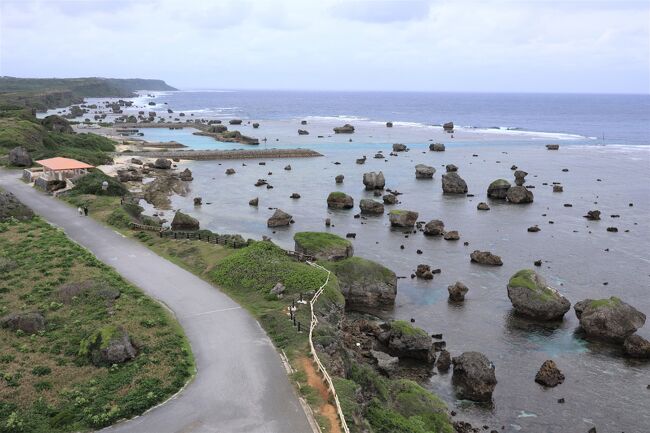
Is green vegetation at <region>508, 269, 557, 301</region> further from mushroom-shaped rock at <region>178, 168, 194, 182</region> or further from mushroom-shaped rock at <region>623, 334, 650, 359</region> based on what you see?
mushroom-shaped rock at <region>178, 168, 194, 182</region>

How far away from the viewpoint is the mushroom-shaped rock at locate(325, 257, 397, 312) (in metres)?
53.4

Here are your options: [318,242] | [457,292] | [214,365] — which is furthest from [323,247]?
[214,365]

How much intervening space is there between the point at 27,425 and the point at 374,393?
707 inches

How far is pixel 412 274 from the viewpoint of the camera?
6172cm

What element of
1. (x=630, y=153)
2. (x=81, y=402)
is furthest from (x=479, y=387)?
(x=630, y=153)

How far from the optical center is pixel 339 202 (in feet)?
306

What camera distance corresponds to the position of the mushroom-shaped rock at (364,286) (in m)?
53.4

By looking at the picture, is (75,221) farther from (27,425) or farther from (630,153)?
(630,153)

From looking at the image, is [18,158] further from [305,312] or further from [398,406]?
[398,406]

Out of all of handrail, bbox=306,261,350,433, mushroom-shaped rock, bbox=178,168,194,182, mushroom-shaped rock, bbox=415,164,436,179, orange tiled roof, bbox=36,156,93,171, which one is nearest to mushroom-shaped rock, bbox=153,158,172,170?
mushroom-shaped rock, bbox=178,168,194,182

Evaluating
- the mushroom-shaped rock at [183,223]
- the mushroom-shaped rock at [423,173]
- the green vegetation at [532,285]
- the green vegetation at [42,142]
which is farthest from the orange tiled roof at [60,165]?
the mushroom-shaped rock at [423,173]

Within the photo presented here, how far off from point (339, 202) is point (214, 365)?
63778mm

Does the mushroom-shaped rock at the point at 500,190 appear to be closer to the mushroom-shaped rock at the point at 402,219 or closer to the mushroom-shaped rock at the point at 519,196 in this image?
the mushroom-shaped rock at the point at 519,196

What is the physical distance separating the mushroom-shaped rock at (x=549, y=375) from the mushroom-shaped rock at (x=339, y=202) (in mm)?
54937
